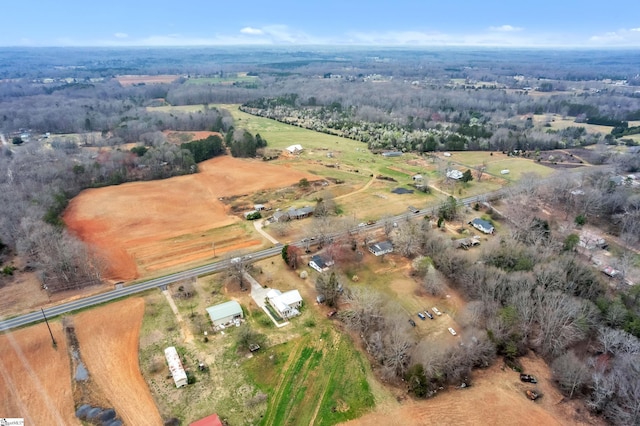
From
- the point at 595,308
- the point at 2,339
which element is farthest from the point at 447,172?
the point at 2,339

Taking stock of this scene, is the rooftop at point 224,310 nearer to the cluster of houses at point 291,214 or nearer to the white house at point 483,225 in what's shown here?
the cluster of houses at point 291,214

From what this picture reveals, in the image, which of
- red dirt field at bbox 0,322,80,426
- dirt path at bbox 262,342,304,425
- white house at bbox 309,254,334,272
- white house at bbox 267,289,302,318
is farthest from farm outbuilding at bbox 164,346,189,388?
white house at bbox 309,254,334,272

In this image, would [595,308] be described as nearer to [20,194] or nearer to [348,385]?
[348,385]

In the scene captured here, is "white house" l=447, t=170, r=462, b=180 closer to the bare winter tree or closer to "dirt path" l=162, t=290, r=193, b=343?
the bare winter tree

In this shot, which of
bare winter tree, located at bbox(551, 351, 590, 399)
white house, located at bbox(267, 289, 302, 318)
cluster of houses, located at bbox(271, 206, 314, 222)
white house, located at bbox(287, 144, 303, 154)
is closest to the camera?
bare winter tree, located at bbox(551, 351, 590, 399)

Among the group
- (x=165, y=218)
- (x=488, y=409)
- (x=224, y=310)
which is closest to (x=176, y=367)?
(x=224, y=310)

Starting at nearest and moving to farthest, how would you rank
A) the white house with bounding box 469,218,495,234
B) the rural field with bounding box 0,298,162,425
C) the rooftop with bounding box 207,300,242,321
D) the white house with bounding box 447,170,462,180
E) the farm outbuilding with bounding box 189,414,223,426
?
the farm outbuilding with bounding box 189,414,223,426 → the rural field with bounding box 0,298,162,425 → the rooftop with bounding box 207,300,242,321 → the white house with bounding box 469,218,495,234 → the white house with bounding box 447,170,462,180
